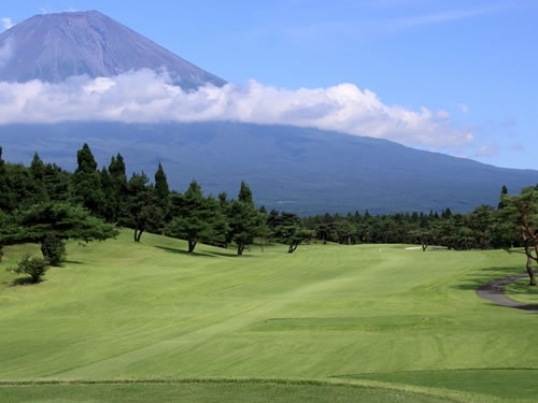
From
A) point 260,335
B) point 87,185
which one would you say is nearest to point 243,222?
point 87,185

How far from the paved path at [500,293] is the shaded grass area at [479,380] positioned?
54.0 feet

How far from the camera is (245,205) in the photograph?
74.1m

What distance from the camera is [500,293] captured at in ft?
132

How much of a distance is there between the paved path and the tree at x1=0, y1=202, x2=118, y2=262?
26.9m

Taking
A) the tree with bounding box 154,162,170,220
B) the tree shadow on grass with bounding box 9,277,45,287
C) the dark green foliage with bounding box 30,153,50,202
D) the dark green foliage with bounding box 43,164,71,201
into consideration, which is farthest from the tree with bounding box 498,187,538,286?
the tree with bounding box 154,162,170,220

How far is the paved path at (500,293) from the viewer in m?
34.1

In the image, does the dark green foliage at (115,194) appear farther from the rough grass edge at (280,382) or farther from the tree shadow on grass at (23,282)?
the rough grass edge at (280,382)

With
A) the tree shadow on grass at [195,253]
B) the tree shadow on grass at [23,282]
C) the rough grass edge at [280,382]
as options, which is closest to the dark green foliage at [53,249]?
the tree shadow on grass at [23,282]

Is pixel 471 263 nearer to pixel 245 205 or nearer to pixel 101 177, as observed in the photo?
pixel 245 205

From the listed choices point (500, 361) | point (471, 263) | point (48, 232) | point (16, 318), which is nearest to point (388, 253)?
point (471, 263)

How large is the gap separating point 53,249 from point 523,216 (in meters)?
29.9

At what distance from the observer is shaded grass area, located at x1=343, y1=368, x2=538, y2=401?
46.6 feet

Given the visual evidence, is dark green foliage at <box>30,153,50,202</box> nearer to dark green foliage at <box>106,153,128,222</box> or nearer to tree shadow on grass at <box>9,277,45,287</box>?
dark green foliage at <box>106,153,128,222</box>

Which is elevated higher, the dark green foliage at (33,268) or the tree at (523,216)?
the tree at (523,216)
